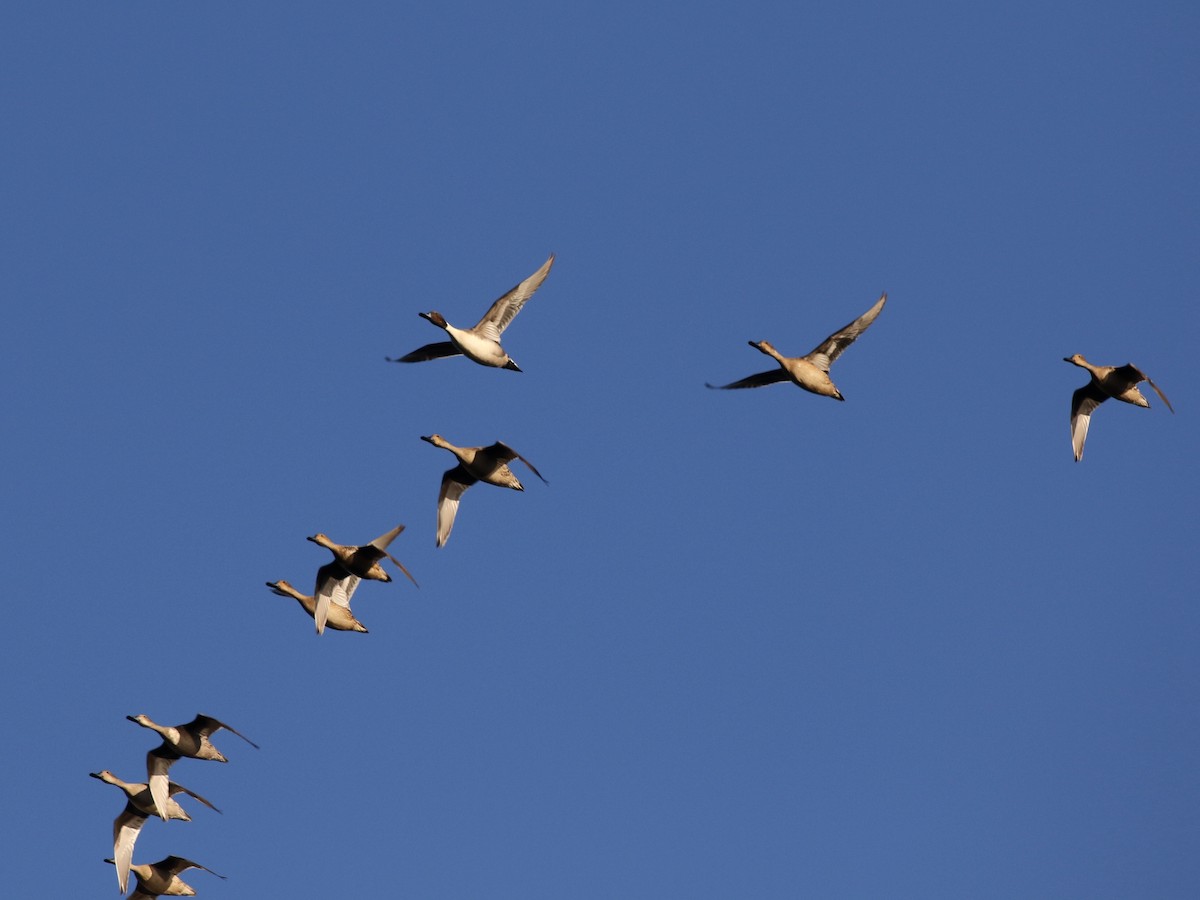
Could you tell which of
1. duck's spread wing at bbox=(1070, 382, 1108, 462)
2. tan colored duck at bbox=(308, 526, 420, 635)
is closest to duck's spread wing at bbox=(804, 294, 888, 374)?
duck's spread wing at bbox=(1070, 382, 1108, 462)

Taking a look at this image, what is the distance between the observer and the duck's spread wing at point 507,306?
63469mm

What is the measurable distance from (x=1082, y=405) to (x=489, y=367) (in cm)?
1639

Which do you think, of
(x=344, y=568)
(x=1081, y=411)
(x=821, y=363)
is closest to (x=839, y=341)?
(x=821, y=363)

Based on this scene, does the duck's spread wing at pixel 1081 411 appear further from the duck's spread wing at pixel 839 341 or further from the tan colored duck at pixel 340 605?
the tan colored duck at pixel 340 605

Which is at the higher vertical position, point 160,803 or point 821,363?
point 821,363

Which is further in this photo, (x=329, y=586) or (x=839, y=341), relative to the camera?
(x=329, y=586)

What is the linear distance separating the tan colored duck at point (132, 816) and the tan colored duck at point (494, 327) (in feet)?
46.4

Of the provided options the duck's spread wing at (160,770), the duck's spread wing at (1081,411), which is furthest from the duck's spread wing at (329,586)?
the duck's spread wing at (1081,411)

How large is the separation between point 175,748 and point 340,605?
6.09 metres

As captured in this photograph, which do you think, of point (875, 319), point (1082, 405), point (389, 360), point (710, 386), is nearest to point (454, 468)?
point (389, 360)

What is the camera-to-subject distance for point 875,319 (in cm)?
6200

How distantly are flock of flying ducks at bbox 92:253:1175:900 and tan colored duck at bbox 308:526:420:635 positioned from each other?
0.09 ft

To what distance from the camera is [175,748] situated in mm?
64250

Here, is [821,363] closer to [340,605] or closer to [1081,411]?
[1081,411]
